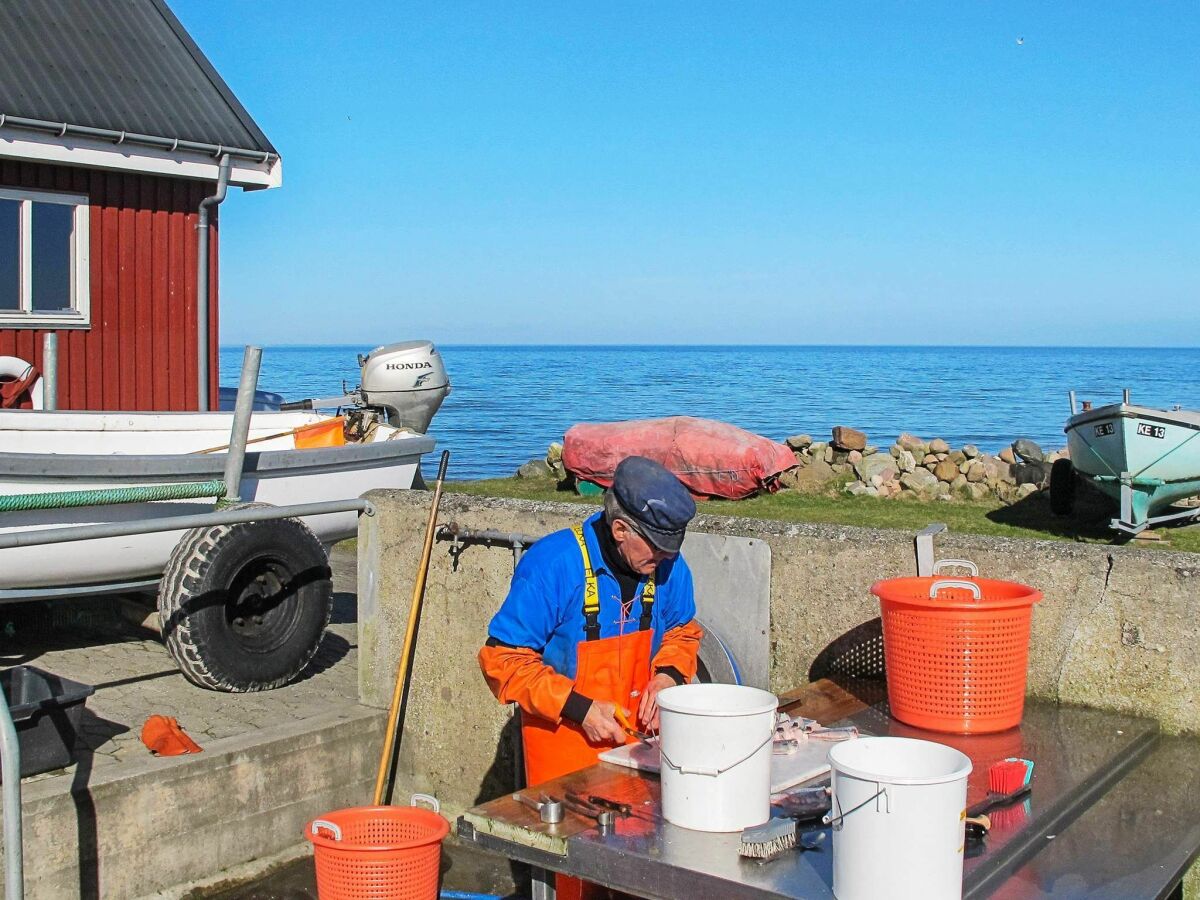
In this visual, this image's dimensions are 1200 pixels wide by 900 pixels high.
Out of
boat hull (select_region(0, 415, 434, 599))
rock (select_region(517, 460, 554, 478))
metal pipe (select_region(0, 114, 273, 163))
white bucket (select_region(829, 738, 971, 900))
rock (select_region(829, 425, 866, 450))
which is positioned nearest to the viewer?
white bucket (select_region(829, 738, 971, 900))

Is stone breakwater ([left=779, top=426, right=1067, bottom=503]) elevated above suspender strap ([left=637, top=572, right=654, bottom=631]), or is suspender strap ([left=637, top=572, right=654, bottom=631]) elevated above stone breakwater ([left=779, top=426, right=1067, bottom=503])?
suspender strap ([left=637, top=572, right=654, bottom=631])

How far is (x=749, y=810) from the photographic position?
10.5 feet

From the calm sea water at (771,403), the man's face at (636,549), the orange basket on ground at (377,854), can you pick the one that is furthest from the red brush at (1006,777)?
the calm sea water at (771,403)

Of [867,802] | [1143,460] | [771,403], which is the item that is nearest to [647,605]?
[867,802]

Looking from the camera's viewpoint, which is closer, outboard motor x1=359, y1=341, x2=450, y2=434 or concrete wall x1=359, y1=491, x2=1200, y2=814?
concrete wall x1=359, y1=491, x2=1200, y2=814

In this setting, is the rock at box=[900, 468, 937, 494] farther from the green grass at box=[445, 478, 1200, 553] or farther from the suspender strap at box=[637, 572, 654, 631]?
the suspender strap at box=[637, 572, 654, 631]

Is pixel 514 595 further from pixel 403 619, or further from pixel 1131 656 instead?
pixel 403 619

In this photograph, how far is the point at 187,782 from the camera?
235 inches

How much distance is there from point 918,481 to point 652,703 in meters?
14.8

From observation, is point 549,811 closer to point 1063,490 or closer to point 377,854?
point 377,854

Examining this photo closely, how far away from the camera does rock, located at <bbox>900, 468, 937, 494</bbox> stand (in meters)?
18.1

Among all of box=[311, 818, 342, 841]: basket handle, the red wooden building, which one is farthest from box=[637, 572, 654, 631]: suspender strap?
the red wooden building

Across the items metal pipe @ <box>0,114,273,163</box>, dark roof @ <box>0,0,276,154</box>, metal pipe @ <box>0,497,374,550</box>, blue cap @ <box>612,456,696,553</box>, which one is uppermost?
dark roof @ <box>0,0,276,154</box>

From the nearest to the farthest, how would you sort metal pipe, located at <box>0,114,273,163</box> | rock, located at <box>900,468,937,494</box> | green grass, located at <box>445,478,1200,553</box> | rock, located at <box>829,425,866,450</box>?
metal pipe, located at <box>0,114,273,163</box> → green grass, located at <box>445,478,1200,553</box> → rock, located at <box>900,468,937,494</box> → rock, located at <box>829,425,866,450</box>
